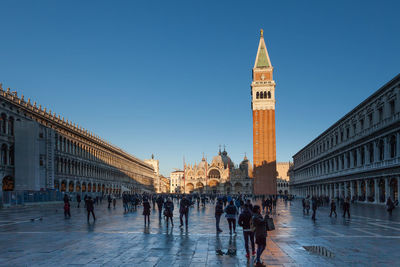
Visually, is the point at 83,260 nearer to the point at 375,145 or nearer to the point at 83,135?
the point at 375,145

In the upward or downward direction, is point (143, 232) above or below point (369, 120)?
below

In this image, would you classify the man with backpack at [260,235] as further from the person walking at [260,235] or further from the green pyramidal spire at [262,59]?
the green pyramidal spire at [262,59]

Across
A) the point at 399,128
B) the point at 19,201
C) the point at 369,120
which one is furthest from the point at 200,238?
the point at 369,120

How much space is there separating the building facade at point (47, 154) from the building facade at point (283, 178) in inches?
3421

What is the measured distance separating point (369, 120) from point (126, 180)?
68440mm

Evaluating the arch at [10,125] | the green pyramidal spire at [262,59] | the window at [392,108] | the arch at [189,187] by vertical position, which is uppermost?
the green pyramidal spire at [262,59]

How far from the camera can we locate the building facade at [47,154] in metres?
41.4

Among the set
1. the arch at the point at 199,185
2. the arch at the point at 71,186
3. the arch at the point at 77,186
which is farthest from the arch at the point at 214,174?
the arch at the point at 71,186

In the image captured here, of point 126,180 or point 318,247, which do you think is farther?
point 126,180

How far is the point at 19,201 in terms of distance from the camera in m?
37.0

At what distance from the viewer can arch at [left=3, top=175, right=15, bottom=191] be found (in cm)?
4075

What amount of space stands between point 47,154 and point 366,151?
3968cm

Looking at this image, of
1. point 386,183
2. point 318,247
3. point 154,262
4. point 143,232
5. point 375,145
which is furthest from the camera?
point 375,145

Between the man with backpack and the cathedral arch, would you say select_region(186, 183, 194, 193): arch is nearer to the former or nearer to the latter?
the cathedral arch
